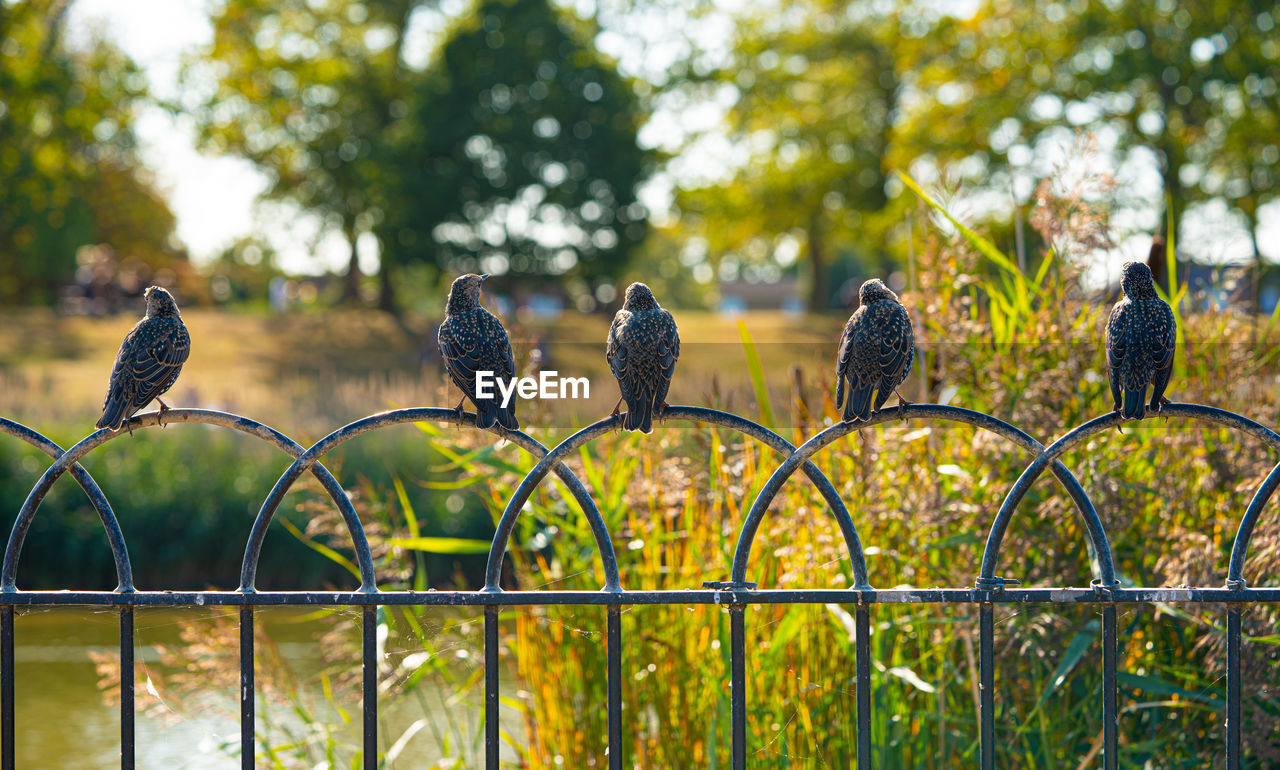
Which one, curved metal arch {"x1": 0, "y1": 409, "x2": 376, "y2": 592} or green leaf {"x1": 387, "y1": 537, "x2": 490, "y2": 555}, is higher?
curved metal arch {"x1": 0, "y1": 409, "x2": 376, "y2": 592}

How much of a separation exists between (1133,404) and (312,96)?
2218 centimetres

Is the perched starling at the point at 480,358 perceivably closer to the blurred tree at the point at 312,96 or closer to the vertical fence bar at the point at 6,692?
the vertical fence bar at the point at 6,692

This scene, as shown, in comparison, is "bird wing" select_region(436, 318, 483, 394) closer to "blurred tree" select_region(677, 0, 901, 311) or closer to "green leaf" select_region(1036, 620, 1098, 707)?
"green leaf" select_region(1036, 620, 1098, 707)

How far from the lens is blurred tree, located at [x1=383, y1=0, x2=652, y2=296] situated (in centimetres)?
1919

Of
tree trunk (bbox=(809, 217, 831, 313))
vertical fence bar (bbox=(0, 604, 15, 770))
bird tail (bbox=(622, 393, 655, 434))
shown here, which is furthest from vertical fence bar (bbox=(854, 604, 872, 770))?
tree trunk (bbox=(809, 217, 831, 313))

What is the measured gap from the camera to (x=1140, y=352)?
137 cm

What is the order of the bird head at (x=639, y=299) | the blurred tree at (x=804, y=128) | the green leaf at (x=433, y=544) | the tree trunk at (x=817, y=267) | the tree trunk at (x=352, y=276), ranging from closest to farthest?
the bird head at (x=639, y=299)
the green leaf at (x=433, y=544)
the blurred tree at (x=804, y=128)
the tree trunk at (x=352, y=276)
the tree trunk at (x=817, y=267)

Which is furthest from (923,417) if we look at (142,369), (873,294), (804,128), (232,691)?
(804,128)

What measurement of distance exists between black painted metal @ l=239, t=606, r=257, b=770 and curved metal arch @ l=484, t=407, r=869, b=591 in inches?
14.1

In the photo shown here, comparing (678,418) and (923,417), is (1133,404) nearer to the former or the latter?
(923,417)

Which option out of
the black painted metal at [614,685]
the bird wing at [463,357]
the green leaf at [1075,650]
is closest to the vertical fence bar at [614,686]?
the black painted metal at [614,685]

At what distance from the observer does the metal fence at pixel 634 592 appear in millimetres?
1406

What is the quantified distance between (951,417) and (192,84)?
22.5 m

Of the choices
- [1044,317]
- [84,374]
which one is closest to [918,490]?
[1044,317]
